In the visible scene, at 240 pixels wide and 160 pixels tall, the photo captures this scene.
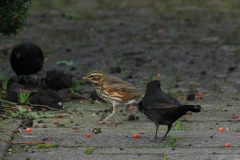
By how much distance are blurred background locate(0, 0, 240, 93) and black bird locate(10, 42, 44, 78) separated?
0.66 metres

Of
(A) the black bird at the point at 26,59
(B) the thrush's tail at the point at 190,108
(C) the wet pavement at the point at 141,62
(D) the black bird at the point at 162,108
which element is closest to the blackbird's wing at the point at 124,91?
(C) the wet pavement at the point at 141,62

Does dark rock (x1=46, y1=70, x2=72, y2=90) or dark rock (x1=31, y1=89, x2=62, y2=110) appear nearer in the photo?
dark rock (x1=31, y1=89, x2=62, y2=110)

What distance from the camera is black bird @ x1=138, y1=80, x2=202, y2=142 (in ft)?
16.6

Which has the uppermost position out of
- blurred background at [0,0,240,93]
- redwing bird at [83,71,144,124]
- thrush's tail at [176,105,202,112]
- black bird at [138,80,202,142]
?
thrush's tail at [176,105,202,112]

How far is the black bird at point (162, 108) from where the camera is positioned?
5.05 m

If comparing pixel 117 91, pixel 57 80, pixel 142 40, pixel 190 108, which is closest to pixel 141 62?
pixel 142 40

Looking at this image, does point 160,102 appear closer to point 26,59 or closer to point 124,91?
point 124,91

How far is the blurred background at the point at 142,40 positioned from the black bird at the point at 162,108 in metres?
Answer: 2.72

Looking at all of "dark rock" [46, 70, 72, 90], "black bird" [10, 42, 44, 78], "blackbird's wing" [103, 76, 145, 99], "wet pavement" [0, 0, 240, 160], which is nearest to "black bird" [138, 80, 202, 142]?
"wet pavement" [0, 0, 240, 160]

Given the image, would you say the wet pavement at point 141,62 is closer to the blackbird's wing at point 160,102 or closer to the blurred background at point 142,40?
the blurred background at point 142,40

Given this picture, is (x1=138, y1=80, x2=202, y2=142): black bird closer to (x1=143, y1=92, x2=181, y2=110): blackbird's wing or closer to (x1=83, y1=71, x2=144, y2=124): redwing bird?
(x1=143, y1=92, x2=181, y2=110): blackbird's wing

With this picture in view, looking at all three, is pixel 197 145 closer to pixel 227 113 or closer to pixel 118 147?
pixel 118 147

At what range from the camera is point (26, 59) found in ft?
27.4

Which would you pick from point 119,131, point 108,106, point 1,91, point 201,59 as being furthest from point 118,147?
point 201,59
